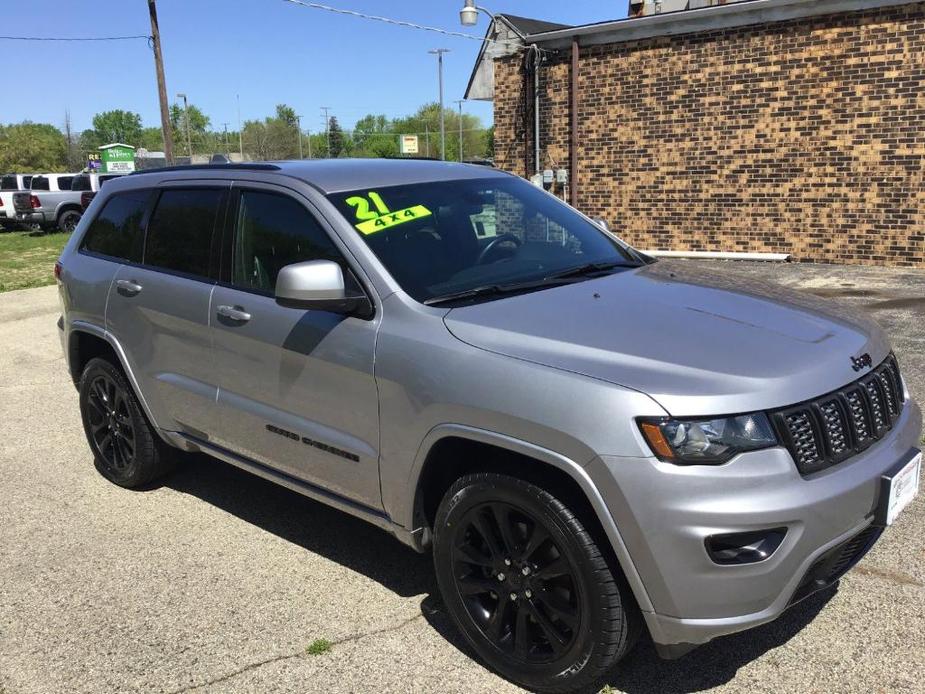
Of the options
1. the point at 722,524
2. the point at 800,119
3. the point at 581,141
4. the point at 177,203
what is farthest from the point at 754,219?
the point at 722,524

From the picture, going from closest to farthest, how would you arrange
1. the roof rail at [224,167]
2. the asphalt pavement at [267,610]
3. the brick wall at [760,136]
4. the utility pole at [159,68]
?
the asphalt pavement at [267,610]
the roof rail at [224,167]
the brick wall at [760,136]
the utility pole at [159,68]

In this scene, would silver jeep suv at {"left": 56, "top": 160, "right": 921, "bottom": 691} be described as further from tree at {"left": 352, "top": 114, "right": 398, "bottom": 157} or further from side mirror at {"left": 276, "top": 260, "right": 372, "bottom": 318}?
tree at {"left": 352, "top": 114, "right": 398, "bottom": 157}

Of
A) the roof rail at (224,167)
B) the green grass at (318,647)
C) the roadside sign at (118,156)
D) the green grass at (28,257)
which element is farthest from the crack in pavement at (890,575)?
the roadside sign at (118,156)

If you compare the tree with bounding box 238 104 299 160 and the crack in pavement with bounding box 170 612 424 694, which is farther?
the tree with bounding box 238 104 299 160

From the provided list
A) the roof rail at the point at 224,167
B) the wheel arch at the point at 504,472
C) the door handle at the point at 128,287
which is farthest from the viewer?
the door handle at the point at 128,287

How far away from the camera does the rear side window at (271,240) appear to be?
3449 millimetres

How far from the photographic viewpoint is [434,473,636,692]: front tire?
98.0 inches

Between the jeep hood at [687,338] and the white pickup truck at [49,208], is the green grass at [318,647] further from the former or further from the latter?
the white pickup truck at [49,208]

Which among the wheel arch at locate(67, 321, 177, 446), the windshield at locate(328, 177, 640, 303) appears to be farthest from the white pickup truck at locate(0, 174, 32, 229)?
the windshield at locate(328, 177, 640, 303)

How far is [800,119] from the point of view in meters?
12.6

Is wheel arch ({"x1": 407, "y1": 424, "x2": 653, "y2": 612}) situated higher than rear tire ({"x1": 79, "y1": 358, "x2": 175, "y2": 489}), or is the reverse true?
wheel arch ({"x1": 407, "y1": 424, "x2": 653, "y2": 612})

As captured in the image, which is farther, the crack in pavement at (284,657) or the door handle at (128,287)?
the door handle at (128,287)

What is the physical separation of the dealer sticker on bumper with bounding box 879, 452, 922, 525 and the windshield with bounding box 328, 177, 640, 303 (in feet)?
4.82

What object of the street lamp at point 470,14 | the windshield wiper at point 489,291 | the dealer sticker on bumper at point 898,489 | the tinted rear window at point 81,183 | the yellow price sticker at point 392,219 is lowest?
the dealer sticker on bumper at point 898,489
